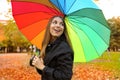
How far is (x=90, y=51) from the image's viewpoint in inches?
182

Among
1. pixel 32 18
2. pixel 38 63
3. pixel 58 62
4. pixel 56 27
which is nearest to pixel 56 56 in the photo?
pixel 58 62

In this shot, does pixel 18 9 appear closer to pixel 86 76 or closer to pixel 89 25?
pixel 89 25

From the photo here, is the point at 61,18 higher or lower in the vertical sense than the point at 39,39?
higher

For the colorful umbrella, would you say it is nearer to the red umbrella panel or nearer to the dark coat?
the red umbrella panel

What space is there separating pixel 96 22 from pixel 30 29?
0.84 meters

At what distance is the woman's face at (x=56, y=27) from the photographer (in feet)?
12.8

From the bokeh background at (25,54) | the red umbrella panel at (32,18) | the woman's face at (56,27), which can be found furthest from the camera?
the bokeh background at (25,54)

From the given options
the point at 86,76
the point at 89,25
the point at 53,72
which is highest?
the point at 89,25

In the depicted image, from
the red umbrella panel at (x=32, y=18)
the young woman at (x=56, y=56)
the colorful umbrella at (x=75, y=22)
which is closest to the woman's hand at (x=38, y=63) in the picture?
the young woman at (x=56, y=56)

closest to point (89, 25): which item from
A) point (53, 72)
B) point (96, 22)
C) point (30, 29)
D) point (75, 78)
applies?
point (96, 22)

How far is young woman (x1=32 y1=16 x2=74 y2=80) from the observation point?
3641 millimetres

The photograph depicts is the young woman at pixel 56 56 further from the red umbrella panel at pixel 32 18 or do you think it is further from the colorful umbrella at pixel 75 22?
the red umbrella panel at pixel 32 18

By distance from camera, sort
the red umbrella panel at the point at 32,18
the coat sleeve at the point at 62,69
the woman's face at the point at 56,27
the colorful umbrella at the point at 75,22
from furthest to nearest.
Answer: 1. the red umbrella panel at the point at 32,18
2. the colorful umbrella at the point at 75,22
3. the woman's face at the point at 56,27
4. the coat sleeve at the point at 62,69

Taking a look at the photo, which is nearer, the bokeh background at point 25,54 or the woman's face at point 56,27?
the woman's face at point 56,27
